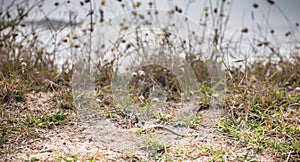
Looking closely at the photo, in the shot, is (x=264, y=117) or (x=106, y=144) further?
(x=264, y=117)

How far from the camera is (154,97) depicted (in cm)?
238

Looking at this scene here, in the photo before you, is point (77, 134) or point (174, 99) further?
point (174, 99)

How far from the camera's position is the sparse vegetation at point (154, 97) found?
1.71m

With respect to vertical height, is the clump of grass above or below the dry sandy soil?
above

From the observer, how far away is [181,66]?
7.88 ft

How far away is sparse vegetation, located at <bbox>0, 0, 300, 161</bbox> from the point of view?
5.62 ft

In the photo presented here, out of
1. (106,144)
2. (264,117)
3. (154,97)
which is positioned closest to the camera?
(106,144)

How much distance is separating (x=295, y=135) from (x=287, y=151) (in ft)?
0.68

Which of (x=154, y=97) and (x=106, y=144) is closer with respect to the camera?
(x=106, y=144)

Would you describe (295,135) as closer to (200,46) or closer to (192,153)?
(192,153)

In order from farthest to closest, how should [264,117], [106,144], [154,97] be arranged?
[154,97] < [264,117] < [106,144]

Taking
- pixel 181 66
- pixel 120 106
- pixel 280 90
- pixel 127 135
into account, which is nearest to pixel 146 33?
pixel 181 66

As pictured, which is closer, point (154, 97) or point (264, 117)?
point (264, 117)

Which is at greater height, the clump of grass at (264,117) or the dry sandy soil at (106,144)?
the clump of grass at (264,117)
